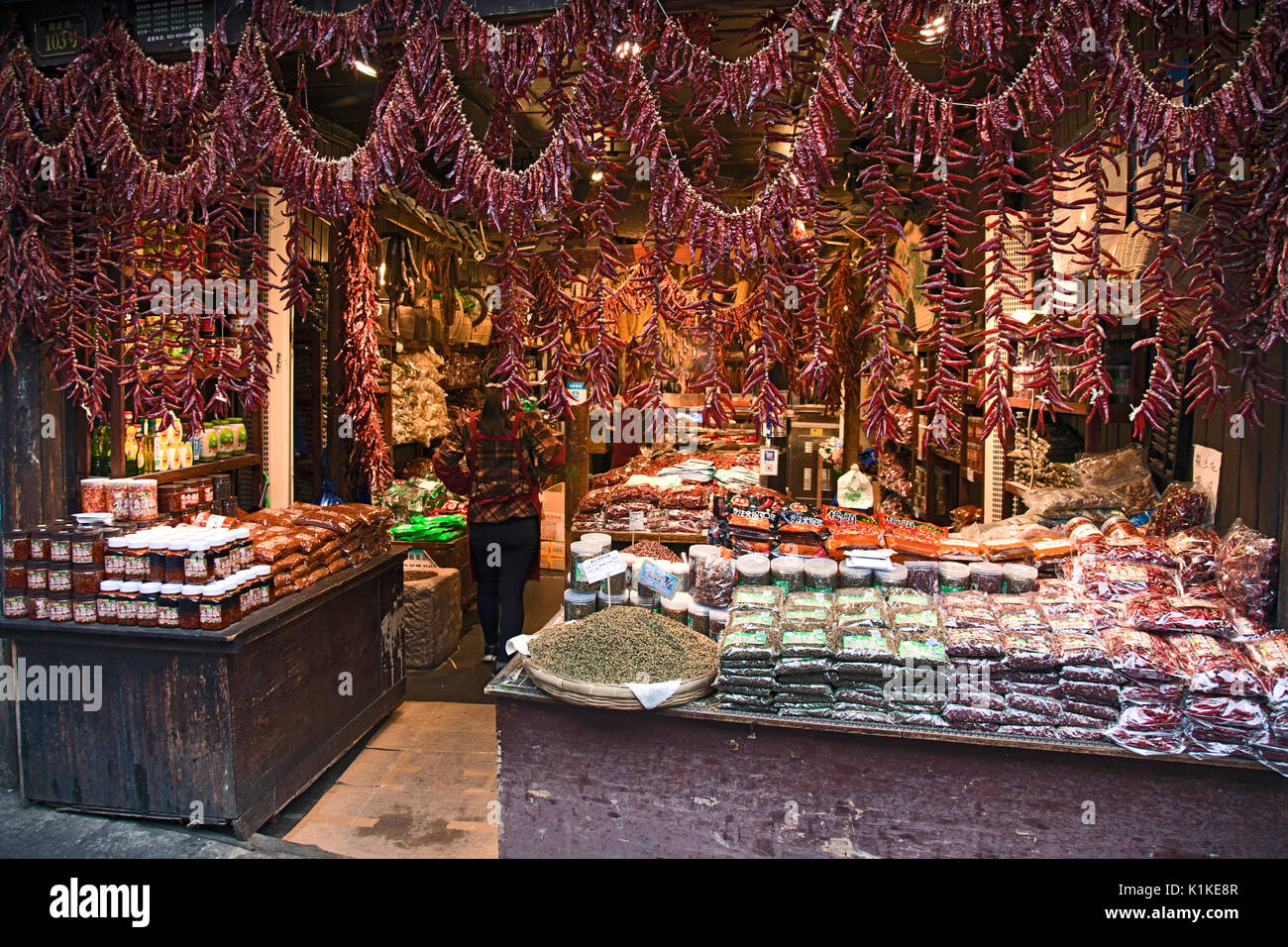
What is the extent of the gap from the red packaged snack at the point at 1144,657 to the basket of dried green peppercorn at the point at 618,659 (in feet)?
4.46

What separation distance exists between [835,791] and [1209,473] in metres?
2.38

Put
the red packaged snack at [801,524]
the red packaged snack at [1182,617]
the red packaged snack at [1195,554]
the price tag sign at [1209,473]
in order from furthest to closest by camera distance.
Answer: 1. the red packaged snack at [801,524]
2. the price tag sign at [1209,473]
3. the red packaged snack at [1195,554]
4. the red packaged snack at [1182,617]

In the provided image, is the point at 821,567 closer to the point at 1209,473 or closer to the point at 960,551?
the point at 960,551

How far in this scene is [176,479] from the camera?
5012mm

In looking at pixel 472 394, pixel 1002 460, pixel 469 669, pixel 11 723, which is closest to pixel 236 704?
pixel 11 723

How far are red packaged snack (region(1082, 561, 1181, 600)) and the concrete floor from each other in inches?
107

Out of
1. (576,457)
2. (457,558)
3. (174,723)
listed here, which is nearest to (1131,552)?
(174,723)

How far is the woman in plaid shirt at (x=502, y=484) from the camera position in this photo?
5723mm

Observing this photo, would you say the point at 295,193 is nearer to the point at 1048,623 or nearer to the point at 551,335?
the point at 551,335

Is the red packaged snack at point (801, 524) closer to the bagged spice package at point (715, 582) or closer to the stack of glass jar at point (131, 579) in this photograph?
the bagged spice package at point (715, 582)

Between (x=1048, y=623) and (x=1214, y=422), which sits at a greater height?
(x=1214, y=422)

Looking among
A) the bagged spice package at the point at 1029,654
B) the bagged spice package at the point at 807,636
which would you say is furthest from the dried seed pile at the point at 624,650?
the bagged spice package at the point at 1029,654

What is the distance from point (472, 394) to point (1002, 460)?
590 cm

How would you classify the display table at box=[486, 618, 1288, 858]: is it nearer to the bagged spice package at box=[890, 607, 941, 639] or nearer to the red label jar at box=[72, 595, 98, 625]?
the bagged spice package at box=[890, 607, 941, 639]
